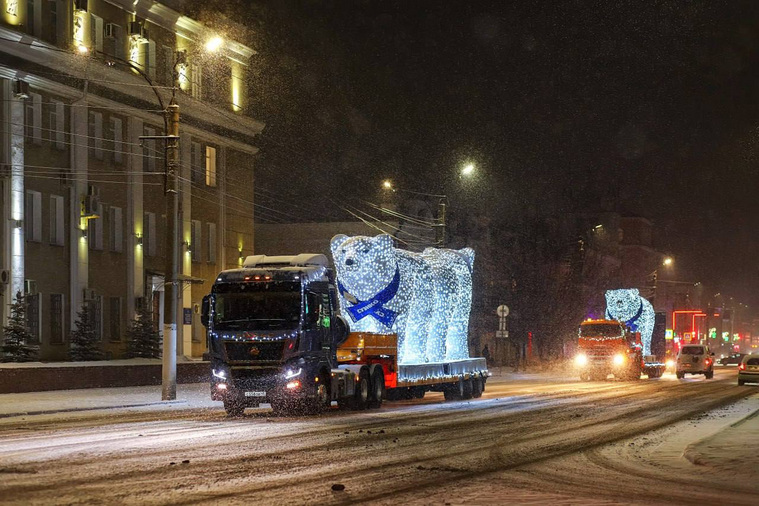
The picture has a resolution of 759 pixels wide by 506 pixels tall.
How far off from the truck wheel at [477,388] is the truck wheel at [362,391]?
8.12 metres

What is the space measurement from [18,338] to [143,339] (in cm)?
807

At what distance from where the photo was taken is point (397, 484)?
13195mm

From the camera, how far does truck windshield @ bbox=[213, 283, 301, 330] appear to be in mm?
24719

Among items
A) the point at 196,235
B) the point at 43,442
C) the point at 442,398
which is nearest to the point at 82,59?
the point at 196,235

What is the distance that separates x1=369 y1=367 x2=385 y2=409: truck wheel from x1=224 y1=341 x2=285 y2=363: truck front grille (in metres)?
4.20

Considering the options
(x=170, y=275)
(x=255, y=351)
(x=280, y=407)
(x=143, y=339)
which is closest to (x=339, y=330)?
(x=280, y=407)

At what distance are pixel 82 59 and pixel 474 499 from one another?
36.2 metres

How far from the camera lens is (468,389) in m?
34.7

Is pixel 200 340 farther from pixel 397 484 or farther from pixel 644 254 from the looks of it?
pixel 644 254

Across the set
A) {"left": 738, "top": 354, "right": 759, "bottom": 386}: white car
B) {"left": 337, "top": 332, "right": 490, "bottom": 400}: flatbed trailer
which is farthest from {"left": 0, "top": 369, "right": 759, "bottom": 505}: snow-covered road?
{"left": 738, "top": 354, "right": 759, "bottom": 386}: white car

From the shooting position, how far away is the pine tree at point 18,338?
38031 mm

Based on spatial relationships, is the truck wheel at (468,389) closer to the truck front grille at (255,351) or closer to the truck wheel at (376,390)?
the truck wheel at (376,390)

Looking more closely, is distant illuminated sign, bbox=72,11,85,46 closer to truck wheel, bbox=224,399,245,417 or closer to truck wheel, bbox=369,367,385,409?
truck wheel, bbox=369,367,385,409

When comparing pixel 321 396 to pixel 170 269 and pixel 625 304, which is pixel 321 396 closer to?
pixel 170 269
